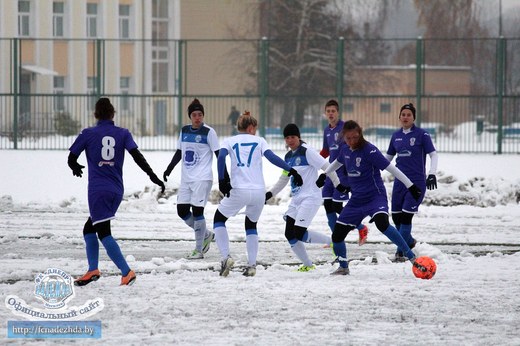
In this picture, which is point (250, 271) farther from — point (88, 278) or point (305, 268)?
point (88, 278)

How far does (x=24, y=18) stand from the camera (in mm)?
45906

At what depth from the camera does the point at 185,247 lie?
593 inches

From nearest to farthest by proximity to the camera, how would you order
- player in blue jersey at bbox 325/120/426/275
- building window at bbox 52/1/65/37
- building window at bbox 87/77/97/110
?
player in blue jersey at bbox 325/120/426/275
building window at bbox 87/77/97/110
building window at bbox 52/1/65/37

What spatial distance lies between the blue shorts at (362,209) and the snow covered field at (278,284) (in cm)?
63

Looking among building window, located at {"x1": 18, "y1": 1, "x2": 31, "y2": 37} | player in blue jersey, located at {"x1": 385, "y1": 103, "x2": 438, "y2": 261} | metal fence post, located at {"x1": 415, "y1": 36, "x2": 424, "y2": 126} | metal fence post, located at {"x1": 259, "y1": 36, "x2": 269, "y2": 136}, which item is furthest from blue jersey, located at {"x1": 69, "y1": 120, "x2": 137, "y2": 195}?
building window, located at {"x1": 18, "y1": 1, "x2": 31, "y2": 37}

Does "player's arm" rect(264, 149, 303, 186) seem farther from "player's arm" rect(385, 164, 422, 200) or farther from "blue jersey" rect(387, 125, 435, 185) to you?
"blue jersey" rect(387, 125, 435, 185)

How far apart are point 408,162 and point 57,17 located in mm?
36086

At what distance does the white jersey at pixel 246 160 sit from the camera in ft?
40.2

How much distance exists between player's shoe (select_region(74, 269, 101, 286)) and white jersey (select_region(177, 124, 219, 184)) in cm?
301

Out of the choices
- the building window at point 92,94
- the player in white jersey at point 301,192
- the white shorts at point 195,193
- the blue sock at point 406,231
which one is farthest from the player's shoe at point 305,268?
the building window at point 92,94

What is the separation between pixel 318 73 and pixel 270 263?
32.4 metres

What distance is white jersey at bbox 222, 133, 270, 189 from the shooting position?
1224cm

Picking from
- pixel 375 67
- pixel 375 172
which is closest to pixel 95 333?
pixel 375 172

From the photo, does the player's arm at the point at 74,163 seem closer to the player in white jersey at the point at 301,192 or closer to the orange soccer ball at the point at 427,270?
the player in white jersey at the point at 301,192
